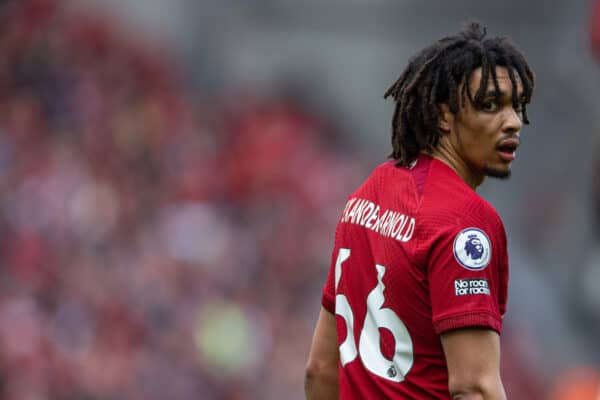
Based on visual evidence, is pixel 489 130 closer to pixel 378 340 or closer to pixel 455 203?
pixel 455 203

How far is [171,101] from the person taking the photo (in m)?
10.4

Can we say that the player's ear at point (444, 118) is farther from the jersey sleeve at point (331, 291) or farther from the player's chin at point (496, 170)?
the jersey sleeve at point (331, 291)

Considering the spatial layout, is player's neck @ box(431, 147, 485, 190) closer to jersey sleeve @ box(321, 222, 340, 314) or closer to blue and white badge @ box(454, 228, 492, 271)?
blue and white badge @ box(454, 228, 492, 271)

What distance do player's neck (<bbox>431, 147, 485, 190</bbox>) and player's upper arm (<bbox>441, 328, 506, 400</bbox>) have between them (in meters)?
0.44

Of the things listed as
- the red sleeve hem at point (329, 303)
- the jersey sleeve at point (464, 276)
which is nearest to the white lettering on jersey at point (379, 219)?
the jersey sleeve at point (464, 276)

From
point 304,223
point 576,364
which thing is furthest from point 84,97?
point 576,364

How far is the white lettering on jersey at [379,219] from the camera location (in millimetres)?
2768

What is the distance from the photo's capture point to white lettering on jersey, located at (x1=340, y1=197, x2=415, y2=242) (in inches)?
109

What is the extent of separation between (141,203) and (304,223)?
150cm

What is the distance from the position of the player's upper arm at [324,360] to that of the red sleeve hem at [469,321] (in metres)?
0.52

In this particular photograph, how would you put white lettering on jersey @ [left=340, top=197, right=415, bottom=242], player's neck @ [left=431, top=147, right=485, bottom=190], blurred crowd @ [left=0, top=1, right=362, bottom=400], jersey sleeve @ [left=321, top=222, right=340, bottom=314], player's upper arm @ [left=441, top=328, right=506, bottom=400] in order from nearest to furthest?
player's upper arm @ [left=441, top=328, right=506, bottom=400] → white lettering on jersey @ [left=340, top=197, right=415, bottom=242] → player's neck @ [left=431, top=147, right=485, bottom=190] → jersey sleeve @ [left=321, top=222, right=340, bottom=314] → blurred crowd @ [left=0, top=1, right=362, bottom=400]

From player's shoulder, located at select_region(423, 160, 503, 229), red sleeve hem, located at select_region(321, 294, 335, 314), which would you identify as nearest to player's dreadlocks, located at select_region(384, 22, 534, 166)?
player's shoulder, located at select_region(423, 160, 503, 229)

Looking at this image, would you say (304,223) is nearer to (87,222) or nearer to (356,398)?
(87,222)

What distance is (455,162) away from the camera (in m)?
2.87
